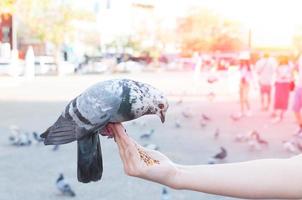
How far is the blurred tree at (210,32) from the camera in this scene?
1721 inches

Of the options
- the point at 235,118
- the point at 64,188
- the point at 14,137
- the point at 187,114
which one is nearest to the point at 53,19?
the point at 187,114

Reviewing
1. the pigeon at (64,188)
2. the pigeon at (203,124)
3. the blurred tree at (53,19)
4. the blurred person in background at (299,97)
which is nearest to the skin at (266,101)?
the pigeon at (203,124)

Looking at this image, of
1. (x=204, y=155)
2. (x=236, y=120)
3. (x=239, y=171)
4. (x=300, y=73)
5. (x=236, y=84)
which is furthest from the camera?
(x=236, y=84)

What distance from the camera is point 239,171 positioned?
141 centimetres

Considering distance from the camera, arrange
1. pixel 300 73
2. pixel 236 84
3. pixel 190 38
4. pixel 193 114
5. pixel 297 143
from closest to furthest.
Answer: pixel 297 143, pixel 300 73, pixel 193 114, pixel 236 84, pixel 190 38

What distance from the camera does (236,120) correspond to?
1174 centimetres

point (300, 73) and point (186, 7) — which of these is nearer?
point (300, 73)

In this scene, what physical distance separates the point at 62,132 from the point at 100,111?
0.16 metres

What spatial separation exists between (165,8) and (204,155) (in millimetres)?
43212

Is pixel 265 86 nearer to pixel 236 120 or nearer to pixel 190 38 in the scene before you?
pixel 236 120

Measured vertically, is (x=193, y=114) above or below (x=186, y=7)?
below

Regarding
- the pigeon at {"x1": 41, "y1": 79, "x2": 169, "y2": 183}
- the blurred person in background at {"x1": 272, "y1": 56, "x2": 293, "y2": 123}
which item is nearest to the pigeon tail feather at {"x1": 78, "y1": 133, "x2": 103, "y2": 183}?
the pigeon at {"x1": 41, "y1": 79, "x2": 169, "y2": 183}

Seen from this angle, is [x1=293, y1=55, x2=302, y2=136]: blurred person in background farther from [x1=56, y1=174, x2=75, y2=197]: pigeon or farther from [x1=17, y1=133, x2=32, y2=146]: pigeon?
[x1=56, y1=174, x2=75, y2=197]: pigeon

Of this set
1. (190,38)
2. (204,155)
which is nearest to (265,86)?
(204,155)
